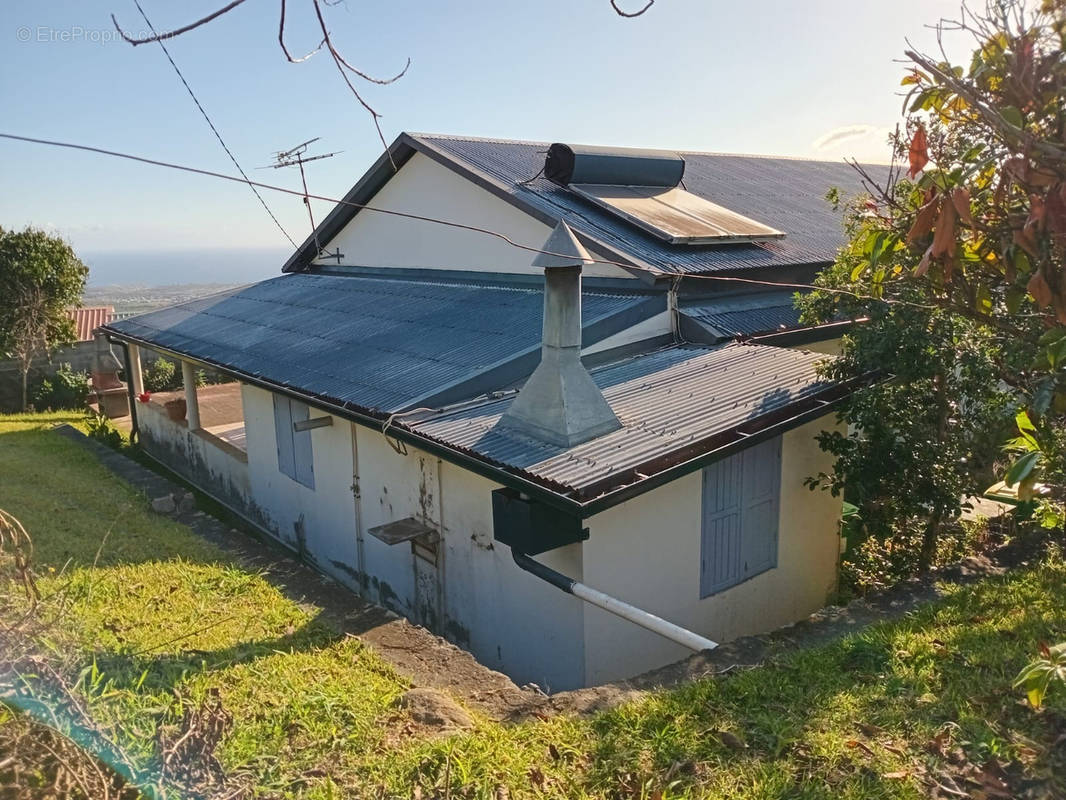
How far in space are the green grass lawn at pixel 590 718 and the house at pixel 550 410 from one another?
940mm

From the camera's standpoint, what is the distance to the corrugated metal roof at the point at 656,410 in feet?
18.0

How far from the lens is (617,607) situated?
17.1 feet

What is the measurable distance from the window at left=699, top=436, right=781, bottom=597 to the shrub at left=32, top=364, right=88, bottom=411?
18709mm

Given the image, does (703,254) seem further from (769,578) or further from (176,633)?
(176,633)

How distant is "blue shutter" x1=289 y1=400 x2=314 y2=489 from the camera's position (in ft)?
31.0

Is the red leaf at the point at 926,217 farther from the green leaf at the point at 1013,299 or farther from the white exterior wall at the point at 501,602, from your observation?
the white exterior wall at the point at 501,602

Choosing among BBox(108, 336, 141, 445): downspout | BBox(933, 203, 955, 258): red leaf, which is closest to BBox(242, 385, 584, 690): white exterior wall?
BBox(933, 203, 955, 258): red leaf

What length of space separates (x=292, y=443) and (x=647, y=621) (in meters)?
6.25

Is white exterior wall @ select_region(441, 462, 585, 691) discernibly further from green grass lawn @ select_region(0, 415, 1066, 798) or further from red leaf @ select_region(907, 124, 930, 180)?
red leaf @ select_region(907, 124, 930, 180)

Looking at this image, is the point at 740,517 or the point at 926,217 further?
the point at 740,517

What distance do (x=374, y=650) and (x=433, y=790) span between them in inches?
70.8

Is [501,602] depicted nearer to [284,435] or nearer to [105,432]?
[284,435]

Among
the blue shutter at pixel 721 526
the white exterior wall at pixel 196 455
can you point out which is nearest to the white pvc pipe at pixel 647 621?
the blue shutter at pixel 721 526

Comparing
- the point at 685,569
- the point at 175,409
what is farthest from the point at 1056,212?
the point at 175,409
